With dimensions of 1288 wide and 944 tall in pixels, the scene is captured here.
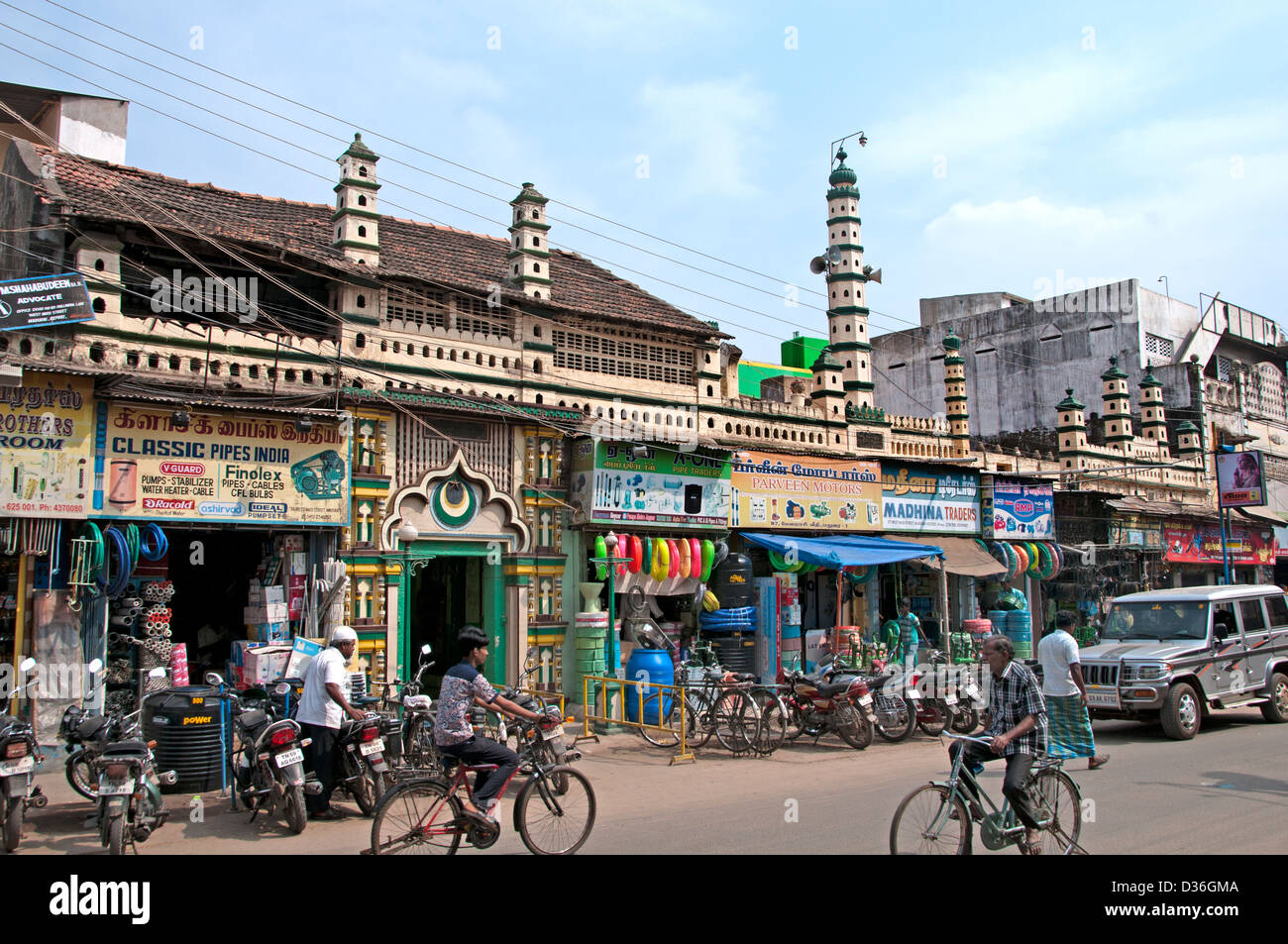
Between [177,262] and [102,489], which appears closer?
[102,489]

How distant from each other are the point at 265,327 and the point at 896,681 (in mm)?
9576

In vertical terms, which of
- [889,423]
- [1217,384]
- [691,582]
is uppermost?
[1217,384]

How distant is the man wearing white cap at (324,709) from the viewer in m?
8.45

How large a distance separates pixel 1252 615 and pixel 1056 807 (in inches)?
367

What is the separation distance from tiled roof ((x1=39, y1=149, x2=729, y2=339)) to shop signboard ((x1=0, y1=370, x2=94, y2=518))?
85.5 inches

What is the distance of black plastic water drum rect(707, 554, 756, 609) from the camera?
1661 cm

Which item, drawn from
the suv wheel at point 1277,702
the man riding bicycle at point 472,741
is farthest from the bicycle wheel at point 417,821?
the suv wheel at point 1277,702

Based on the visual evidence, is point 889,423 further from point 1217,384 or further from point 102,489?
point 1217,384

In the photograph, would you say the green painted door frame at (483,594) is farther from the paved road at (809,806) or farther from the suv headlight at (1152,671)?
the suv headlight at (1152,671)

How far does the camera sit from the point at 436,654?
51.5ft

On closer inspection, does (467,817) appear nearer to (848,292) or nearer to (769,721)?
(769,721)

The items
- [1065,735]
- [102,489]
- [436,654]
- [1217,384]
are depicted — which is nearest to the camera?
[1065,735]
